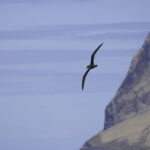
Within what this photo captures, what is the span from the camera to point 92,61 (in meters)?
112

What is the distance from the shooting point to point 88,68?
11275 centimetres

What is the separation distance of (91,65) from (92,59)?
2391 millimetres

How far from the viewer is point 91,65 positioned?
370 ft

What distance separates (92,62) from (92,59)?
1.67m

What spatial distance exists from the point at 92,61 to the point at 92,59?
3.59 ft

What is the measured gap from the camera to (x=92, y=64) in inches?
4444

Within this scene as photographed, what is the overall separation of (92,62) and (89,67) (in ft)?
3.23

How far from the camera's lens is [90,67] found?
370 feet

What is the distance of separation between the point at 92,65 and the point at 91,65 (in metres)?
0.16

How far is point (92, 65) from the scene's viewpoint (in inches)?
4446

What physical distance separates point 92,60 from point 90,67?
1.75 meters

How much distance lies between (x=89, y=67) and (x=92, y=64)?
1.98 feet

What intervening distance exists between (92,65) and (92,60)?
188 cm

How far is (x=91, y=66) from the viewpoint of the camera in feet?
370
